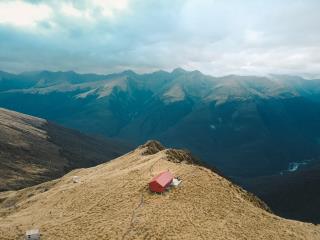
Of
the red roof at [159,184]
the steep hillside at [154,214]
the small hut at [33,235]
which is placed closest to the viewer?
the small hut at [33,235]

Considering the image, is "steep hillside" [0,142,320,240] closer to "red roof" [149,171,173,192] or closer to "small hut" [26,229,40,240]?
"red roof" [149,171,173,192]

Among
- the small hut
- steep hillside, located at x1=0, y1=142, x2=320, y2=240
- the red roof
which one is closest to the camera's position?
the small hut

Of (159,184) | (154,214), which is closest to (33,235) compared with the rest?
(154,214)

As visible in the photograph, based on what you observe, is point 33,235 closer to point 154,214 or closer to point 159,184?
point 154,214

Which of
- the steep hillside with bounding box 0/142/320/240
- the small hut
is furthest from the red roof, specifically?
the small hut

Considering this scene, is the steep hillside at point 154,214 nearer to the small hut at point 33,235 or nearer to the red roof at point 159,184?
the red roof at point 159,184

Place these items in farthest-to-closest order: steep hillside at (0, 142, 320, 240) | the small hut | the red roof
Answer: the red roof
steep hillside at (0, 142, 320, 240)
the small hut

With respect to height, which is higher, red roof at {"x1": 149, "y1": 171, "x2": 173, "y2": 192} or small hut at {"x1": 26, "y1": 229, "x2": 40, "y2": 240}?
red roof at {"x1": 149, "y1": 171, "x2": 173, "y2": 192}

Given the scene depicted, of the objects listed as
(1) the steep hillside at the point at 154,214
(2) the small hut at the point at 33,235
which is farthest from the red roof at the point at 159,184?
(2) the small hut at the point at 33,235
